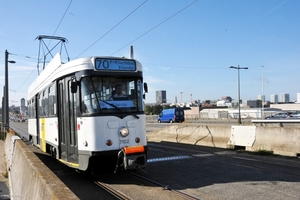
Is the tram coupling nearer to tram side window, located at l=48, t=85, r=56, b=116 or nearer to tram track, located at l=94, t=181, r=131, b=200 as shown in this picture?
tram track, located at l=94, t=181, r=131, b=200

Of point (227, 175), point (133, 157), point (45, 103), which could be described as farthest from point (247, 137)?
point (45, 103)

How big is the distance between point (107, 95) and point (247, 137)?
748 cm

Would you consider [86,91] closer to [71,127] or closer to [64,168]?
[71,127]

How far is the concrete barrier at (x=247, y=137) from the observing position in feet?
36.8

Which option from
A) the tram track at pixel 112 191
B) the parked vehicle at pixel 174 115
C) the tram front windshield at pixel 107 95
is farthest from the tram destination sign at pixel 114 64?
the parked vehicle at pixel 174 115

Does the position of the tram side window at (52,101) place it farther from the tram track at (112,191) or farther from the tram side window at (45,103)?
the tram track at (112,191)

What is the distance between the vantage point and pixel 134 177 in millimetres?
8586

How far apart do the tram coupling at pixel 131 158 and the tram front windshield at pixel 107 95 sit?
39.6 inches

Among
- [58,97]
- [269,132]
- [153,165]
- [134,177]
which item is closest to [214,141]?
[269,132]

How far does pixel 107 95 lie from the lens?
25.6 ft

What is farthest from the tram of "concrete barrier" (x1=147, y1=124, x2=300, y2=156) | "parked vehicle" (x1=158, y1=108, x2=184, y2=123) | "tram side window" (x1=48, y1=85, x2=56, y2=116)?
"parked vehicle" (x1=158, y1=108, x2=184, y2=123)

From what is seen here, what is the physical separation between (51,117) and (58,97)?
1.36 meters

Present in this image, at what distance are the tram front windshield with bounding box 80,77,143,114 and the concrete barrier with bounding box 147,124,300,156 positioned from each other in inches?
244

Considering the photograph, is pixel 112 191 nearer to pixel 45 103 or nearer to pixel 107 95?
pixel 107 95
